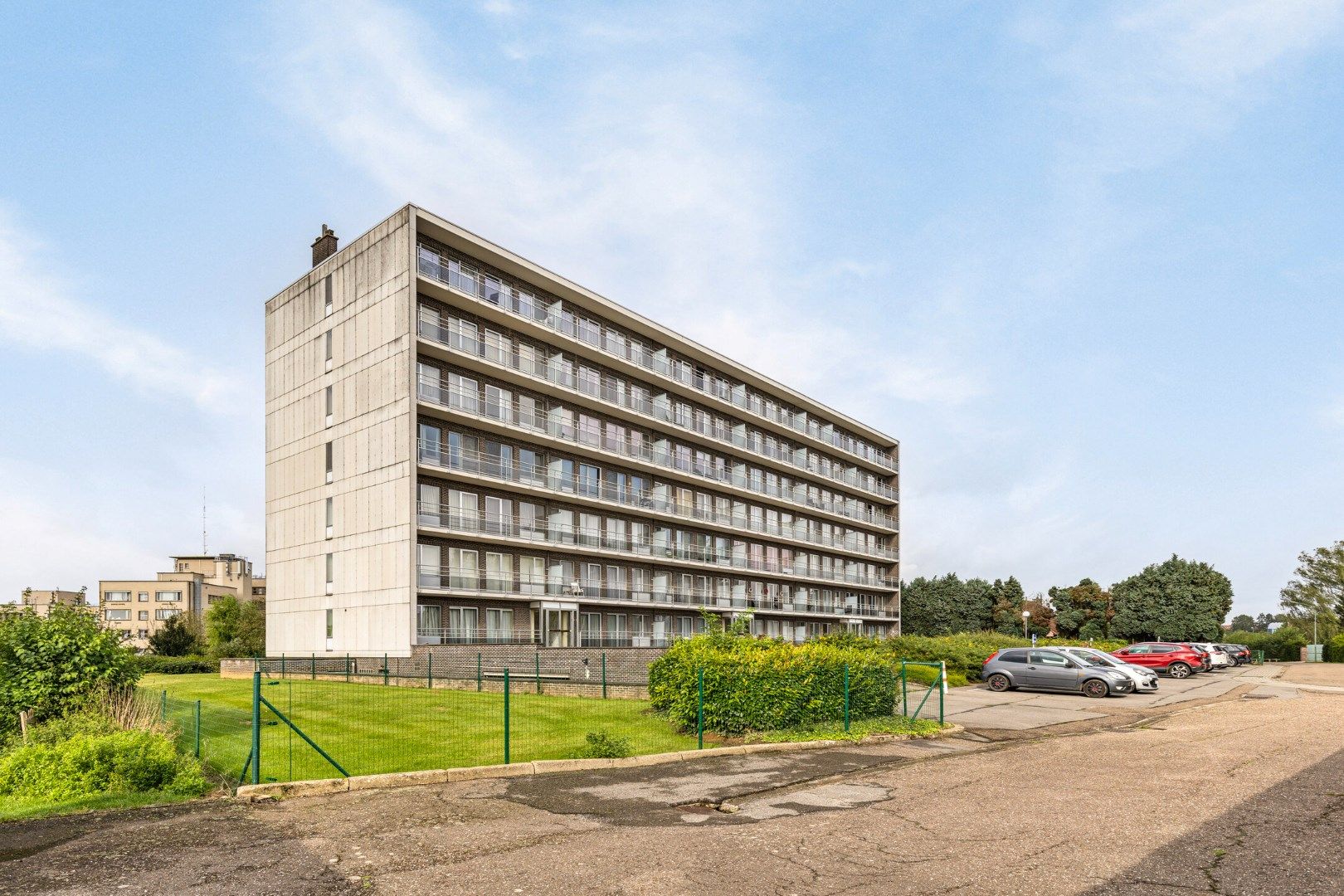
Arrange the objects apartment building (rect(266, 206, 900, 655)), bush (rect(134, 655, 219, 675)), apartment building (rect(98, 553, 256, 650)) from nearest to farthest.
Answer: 1. apartment building (rect(266, 206, 900, 655))
2. bush (rect(134, 655, 219, 675))
3. apartment building (rect(98, 553, 256, 650))

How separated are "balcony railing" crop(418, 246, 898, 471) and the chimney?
26.3 ft

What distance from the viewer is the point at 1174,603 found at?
85.8 m

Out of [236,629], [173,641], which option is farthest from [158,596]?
[173,641]

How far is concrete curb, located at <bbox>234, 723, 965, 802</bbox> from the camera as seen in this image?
514 inches

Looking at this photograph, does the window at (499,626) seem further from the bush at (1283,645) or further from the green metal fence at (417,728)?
the bush at (1283,645)

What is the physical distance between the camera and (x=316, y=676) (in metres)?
37.6

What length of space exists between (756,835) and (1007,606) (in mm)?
89381

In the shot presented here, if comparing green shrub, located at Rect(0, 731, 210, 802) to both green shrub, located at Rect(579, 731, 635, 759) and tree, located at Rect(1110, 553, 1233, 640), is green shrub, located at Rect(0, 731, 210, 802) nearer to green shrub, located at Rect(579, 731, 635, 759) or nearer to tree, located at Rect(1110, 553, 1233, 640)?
green shrub, located at Rect(579, 731, 635, 759)

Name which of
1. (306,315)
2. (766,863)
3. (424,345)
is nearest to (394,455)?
(424,345)

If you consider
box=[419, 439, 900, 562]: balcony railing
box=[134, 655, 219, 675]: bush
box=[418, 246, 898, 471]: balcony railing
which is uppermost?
box=[418, 246, 898, 471]: balcony railing

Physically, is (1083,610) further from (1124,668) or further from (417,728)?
(417,728)

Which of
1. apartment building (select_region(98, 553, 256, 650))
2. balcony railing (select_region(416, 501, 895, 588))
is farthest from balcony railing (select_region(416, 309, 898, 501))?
apartment building (select_region(98, 553, 256, 650))

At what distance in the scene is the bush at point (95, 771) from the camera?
1319cm

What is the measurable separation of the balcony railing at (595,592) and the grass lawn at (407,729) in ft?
43.8
